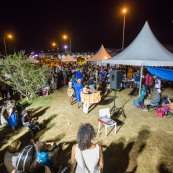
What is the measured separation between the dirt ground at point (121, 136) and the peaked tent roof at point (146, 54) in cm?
264

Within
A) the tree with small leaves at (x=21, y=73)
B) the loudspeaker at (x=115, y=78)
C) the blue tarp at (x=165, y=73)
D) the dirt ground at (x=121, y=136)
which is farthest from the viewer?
the tree with small leaves at (x=21, y=73)

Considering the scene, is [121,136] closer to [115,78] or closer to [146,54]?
[115,78]

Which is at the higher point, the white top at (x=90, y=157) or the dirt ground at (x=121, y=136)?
the white top at (x=90, y=157)

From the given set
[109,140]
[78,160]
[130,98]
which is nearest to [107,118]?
[109,140]

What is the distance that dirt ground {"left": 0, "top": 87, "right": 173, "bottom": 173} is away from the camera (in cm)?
467

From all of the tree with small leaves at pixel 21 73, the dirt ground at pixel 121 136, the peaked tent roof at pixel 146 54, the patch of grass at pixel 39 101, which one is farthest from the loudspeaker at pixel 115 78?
the tree with small leaves at pixel 21 73

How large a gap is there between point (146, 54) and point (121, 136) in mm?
4992

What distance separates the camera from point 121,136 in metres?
6.13

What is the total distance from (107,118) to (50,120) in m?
3.10

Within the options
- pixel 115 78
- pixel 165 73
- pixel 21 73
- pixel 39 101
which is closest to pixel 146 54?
pixel 165 73

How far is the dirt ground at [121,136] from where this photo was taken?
4.67 meters

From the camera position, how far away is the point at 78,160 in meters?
2.67

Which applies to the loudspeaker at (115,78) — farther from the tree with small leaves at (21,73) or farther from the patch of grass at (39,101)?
the tree with small leaves at (21,73)

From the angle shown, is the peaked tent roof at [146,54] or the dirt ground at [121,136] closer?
the dirt ground at [121,136]
